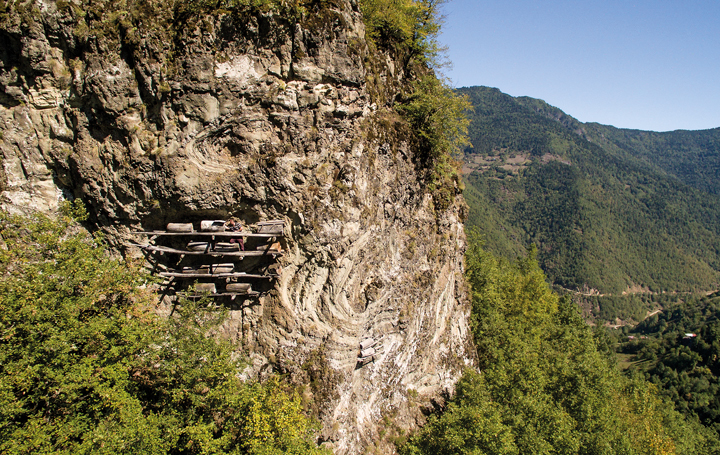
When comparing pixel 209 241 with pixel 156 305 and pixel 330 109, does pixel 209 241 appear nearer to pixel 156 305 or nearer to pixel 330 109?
pixel 156 305

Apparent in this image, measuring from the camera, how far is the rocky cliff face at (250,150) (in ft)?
40.8

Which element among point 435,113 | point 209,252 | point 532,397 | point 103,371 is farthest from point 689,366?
point 103,371

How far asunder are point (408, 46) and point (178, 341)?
55.1 feet

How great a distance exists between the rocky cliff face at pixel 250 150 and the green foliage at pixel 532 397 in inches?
175

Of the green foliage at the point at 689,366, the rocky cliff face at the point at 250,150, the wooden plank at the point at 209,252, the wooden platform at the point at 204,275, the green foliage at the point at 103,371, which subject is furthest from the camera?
the green foliage at the point at 689,366

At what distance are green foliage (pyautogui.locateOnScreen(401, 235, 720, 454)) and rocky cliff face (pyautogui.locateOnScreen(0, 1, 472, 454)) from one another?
4.45m

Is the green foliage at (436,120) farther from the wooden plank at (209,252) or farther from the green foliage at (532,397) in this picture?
the green foliage at (532,397)

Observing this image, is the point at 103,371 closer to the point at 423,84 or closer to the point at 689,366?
the point at 423,84

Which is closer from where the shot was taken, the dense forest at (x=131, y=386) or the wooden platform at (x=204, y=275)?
the dense forest at (x=131, y=386)

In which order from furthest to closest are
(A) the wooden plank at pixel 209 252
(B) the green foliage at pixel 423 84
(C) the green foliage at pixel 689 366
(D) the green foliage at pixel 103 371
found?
1. (C) the green foliage at pixel 689 366
2. (B) the green foliage at pixel 423 84
3. (A) the wooden plank at pixel 209 252
4. (D) the green foliage at pixel 103 371

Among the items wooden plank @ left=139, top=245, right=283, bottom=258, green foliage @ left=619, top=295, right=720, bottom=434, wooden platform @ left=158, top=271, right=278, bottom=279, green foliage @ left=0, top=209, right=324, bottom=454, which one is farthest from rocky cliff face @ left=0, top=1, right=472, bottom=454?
green foliage @ left=619, top=295, right=720, bottom=434

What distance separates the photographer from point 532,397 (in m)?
19.3

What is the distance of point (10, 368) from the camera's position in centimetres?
910

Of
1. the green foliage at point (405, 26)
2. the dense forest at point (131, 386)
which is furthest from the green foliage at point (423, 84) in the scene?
the dense forest at point (131, 386)
